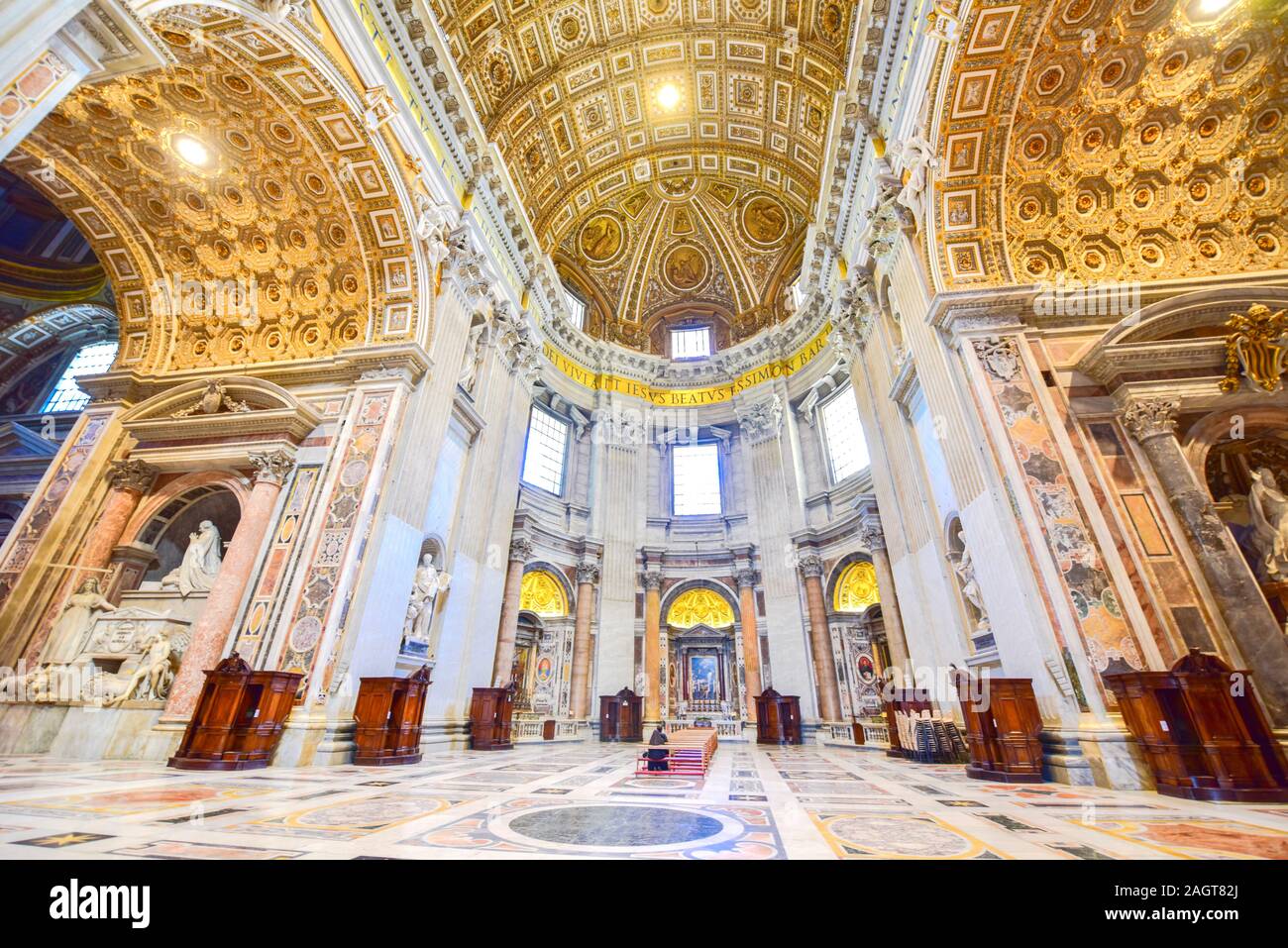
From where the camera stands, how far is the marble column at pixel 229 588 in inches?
275

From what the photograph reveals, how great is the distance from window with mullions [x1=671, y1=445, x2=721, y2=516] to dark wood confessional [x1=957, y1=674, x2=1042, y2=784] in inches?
450

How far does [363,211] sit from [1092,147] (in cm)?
1221

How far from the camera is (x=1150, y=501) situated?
6.57 m

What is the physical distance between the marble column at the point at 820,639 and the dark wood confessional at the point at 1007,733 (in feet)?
24.4

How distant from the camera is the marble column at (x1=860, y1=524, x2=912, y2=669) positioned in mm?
11172

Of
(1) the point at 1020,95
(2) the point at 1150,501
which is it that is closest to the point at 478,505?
(2) the point at 1150,501

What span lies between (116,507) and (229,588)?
10.7 ft

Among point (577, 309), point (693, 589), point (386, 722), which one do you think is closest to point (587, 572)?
point (693, 589)

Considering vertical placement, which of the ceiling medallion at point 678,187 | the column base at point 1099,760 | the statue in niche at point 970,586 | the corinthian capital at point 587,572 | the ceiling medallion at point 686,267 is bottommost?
the column base at point 1099,760

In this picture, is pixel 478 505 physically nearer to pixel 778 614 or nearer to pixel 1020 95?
pixel 778 614

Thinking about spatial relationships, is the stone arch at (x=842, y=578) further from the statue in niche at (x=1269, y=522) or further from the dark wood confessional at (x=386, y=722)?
the dark wood confessional at (x=386, y=722)

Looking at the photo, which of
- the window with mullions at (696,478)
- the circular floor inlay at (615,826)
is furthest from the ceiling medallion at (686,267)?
→ the circular floor inlay at (615,826)

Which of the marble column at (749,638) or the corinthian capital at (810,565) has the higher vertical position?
the corinthian capital at (810,565)

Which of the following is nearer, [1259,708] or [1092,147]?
[1259,708]
